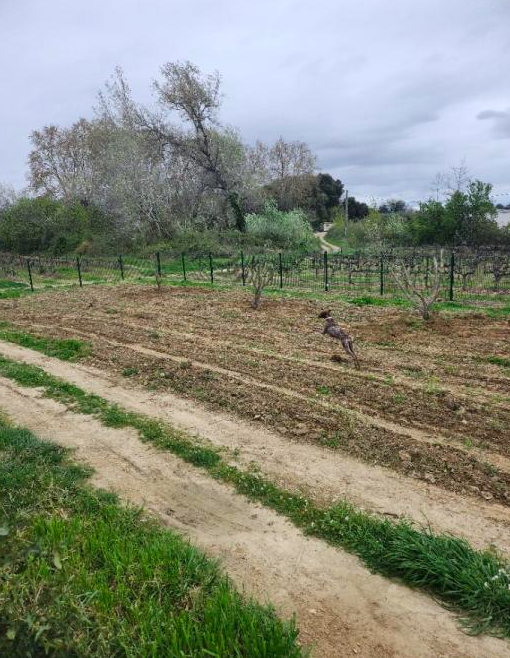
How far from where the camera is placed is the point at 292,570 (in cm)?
334

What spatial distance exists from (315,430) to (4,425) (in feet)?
11.9

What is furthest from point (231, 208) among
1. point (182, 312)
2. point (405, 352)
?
point (405, 352)

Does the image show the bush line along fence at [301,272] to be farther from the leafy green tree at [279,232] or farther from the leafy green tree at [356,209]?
the leafy green tree at [356,209]

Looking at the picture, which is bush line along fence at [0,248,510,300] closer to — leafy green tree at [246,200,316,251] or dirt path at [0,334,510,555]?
leafy green tree at [246,200,316,251]

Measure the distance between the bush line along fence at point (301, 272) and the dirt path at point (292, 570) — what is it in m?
10.5

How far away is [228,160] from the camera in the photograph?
32.4 meters

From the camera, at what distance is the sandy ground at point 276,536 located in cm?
281

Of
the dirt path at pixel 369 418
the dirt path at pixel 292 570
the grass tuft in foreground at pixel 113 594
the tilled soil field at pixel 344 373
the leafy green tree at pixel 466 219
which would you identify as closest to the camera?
the grass tuft in foreground at pixel 113 594

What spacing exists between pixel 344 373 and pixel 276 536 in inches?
149

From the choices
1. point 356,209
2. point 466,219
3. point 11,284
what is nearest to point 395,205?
point 356,209

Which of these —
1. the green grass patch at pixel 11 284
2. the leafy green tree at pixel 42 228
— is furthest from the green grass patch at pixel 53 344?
the leafy green tree at pixel 42 228

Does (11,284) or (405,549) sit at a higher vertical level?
(11,284)

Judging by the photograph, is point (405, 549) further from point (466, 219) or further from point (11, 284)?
point (466, 219)

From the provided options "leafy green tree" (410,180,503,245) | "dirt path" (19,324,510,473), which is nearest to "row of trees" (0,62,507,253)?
"leafy green tree" (410,180,503,245)
